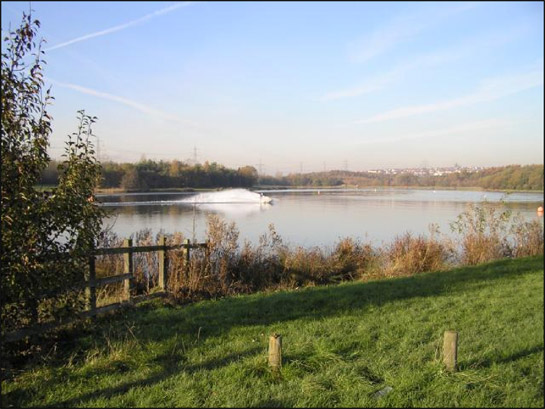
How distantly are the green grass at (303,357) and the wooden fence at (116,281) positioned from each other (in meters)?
0.32

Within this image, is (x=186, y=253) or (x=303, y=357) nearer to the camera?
(x=303, y=357)

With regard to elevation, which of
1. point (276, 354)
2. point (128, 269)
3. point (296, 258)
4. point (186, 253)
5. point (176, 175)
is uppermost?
point (176, 175)

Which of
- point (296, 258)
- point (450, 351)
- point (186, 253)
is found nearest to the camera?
point (450, 351)

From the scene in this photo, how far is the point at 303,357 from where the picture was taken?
18.7 ft

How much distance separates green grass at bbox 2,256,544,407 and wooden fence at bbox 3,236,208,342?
316 mm

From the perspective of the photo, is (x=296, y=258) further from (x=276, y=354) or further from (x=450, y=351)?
(x=450, y=351)

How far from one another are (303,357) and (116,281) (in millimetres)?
4852

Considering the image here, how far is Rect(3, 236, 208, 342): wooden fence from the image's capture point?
20.3ft

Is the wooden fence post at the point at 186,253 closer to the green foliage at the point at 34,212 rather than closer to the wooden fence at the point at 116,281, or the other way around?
the wooden fence at the point at 116,281

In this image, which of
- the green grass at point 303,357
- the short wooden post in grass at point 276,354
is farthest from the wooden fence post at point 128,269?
the short wooden post in grass at point 276,354

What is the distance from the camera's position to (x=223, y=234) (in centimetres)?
1280

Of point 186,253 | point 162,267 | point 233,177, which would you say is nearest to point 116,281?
point 162,267

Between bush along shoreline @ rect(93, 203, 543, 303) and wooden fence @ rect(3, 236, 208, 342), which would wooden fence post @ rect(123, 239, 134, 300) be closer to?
wooden fence @ rect(3, 236, 208, 342)

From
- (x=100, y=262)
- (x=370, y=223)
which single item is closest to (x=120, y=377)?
(x=100, y=262)
